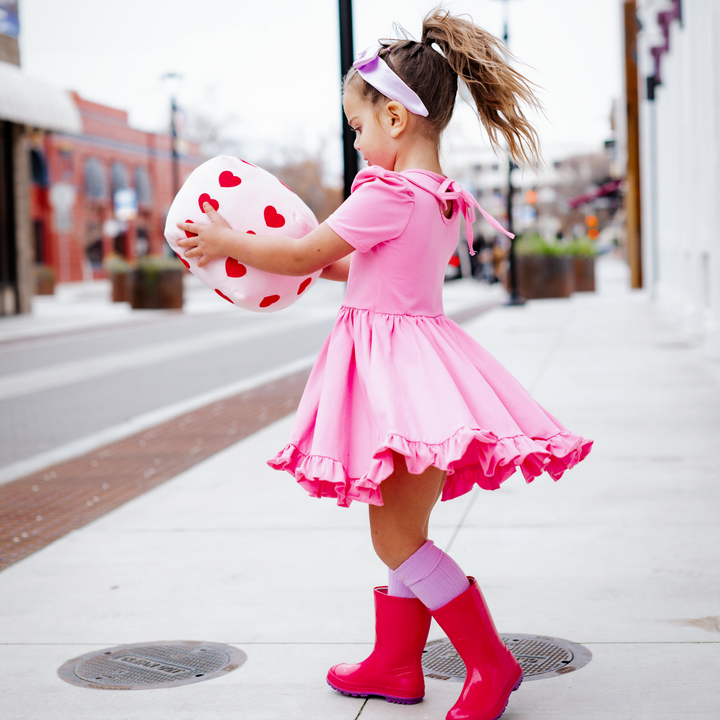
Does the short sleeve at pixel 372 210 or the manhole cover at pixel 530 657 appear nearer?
the short sleeve at pixel 372 210

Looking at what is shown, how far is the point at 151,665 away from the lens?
10.7ft

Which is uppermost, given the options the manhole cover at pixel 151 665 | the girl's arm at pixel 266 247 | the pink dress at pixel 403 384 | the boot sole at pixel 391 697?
the girl's arm at pixel 266 247

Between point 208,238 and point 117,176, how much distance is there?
203ft

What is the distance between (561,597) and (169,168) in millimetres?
68017

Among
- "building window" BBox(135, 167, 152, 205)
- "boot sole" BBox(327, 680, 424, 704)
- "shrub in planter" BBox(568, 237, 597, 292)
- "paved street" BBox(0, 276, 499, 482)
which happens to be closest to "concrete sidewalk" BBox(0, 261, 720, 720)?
"boot sole" BBox(327, 680, 424, 704)

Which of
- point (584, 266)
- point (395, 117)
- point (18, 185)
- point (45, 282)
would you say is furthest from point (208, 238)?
point (45, 282)

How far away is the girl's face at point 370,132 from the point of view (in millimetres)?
2723

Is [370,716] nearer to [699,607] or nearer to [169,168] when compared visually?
[699,607]

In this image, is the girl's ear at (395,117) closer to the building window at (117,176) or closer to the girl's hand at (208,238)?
the girl's hand at (208,238)

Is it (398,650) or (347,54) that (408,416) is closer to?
(398,650)

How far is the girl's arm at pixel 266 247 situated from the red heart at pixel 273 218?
0.07 m

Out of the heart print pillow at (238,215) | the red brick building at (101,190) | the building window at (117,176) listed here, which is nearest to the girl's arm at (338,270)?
the heart print pillow at (238,215)

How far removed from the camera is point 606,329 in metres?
15.6

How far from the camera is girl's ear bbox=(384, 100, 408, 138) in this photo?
267cm
